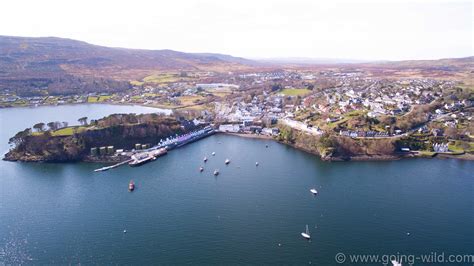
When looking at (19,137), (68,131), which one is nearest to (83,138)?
(68,131)

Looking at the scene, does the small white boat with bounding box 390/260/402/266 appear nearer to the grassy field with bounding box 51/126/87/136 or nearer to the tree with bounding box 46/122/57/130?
the grassy field with bounding box 51/126/87/136

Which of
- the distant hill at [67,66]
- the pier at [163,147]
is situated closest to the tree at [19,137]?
the pier at [163,147]

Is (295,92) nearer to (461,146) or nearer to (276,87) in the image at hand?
(276,87)

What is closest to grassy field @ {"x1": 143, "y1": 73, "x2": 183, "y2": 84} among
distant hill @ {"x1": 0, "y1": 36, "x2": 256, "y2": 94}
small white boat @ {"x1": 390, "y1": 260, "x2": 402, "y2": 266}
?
distant hill @ {"x1": 0, "y1": 36, "x2": 256, "y2": 94}

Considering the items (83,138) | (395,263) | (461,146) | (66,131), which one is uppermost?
(66,131)

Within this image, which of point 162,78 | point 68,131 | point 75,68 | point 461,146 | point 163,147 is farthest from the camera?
point 75,68

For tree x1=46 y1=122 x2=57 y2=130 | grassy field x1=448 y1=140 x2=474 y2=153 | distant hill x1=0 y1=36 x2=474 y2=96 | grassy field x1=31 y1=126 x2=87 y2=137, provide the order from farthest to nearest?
distant hill x1=0 y1=36 x2=474 y2=96 → tree x1=46 y1=122 x2=57 y2=130 → grassy field x1=31 y1=126 x2=87 y2=137 → grassy field x1=448 y1=140 x2=474 y2=153
